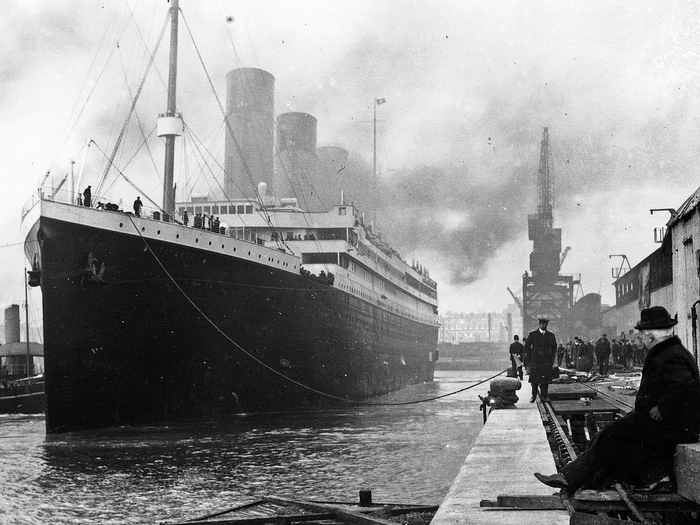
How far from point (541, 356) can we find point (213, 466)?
19.6 ft

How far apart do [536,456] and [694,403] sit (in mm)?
2821

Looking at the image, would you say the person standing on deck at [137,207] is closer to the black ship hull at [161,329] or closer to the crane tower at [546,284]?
the black ship hull at [161,329]

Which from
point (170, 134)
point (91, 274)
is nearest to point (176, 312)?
point (91, 274)

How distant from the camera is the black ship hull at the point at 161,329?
53.8 feet

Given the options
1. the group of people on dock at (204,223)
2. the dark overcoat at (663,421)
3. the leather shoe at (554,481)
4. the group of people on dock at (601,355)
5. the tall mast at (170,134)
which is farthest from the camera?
the tall mast at (170,134)

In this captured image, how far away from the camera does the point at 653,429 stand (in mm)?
3896

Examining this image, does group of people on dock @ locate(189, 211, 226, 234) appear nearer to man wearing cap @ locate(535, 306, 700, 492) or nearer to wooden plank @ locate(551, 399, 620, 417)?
wooden plank @ locate(551, 399, 620, 417)

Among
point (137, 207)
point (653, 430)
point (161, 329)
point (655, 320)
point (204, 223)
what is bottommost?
point (653, 430)

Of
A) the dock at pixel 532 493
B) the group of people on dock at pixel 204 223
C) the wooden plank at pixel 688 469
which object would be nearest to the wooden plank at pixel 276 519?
the dock at pixel 532 493

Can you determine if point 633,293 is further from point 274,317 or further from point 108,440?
point 108,440

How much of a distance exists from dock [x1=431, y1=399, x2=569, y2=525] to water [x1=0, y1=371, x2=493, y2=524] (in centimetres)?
176

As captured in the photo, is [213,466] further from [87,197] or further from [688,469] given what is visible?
[688,469]

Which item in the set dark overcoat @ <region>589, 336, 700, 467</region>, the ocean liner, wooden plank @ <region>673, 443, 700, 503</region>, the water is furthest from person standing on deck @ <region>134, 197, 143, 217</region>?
wooden plank @ <region>673, 443, 700, 503</region>

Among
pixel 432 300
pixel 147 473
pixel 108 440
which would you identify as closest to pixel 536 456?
pixel 147 473
